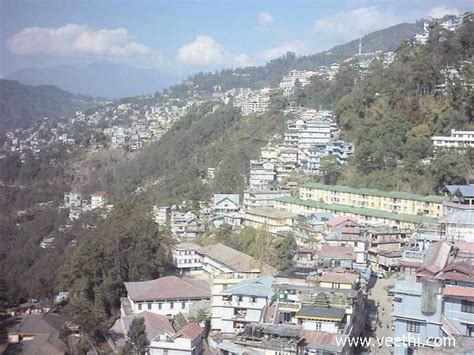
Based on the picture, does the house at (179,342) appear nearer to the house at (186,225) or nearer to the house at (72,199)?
the house at (186,225)

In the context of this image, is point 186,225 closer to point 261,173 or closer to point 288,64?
point 261,173

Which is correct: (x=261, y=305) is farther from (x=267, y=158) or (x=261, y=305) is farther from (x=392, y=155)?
(x=267, y=158)

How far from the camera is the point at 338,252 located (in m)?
10.1

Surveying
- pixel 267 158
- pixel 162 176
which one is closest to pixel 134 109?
pixel 162 176

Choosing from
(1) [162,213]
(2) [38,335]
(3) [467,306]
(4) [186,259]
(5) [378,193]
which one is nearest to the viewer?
(3) [467,306]

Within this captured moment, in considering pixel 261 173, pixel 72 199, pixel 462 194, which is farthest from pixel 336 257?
pixel 72 199

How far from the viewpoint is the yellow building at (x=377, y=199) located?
1277cm

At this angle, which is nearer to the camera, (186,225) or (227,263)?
(227,263)

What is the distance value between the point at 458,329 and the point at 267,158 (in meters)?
14.4

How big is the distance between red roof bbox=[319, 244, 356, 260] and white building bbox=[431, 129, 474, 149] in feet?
17.3

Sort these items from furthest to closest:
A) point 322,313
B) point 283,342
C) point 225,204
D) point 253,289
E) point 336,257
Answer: point 225,204 < point 336,257 < point 253,289 < point 322,313 < point 283,342

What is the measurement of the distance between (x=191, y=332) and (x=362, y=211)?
270 inches

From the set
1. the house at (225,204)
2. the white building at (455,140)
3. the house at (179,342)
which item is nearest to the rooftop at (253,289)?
the house at (179,342)

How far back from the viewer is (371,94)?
58.4 feet
